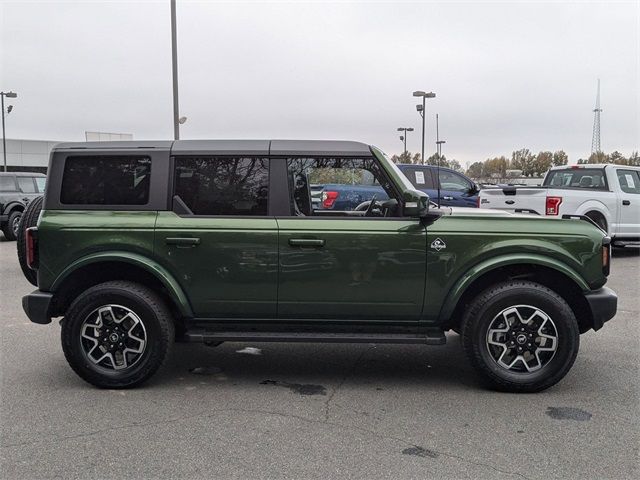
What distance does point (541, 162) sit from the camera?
69.6 meters

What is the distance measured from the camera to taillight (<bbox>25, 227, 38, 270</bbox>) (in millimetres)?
4395

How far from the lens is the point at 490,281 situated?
14.8 feet

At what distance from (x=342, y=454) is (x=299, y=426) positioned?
0.48m

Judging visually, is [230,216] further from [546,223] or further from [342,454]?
[546,223]

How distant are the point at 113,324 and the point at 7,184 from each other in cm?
1261

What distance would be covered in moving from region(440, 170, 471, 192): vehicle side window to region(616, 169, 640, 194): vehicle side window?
336cm

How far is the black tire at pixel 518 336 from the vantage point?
14.0 feet

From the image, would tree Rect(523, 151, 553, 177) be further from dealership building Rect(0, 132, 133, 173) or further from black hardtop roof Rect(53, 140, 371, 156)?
black hardtop roof Rect(53, 140, 371, 156)

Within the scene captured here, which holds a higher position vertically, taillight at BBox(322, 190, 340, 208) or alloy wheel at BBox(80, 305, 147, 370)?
taillight at BBox(322, 190, 340, 208)

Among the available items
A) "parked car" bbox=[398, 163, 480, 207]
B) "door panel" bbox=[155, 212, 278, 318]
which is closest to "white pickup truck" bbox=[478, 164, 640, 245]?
"parked car" bbox=[398, 163, 480, 207]

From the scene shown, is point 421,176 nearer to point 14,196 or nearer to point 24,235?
point 24,235

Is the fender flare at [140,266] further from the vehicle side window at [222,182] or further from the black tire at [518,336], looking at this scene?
the black tire at [518,336]

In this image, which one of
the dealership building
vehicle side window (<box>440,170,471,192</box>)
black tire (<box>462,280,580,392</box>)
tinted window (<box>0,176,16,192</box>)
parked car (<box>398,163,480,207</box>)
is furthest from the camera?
the dealership building

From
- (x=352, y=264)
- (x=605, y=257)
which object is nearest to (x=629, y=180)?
(x=605, y=257)
